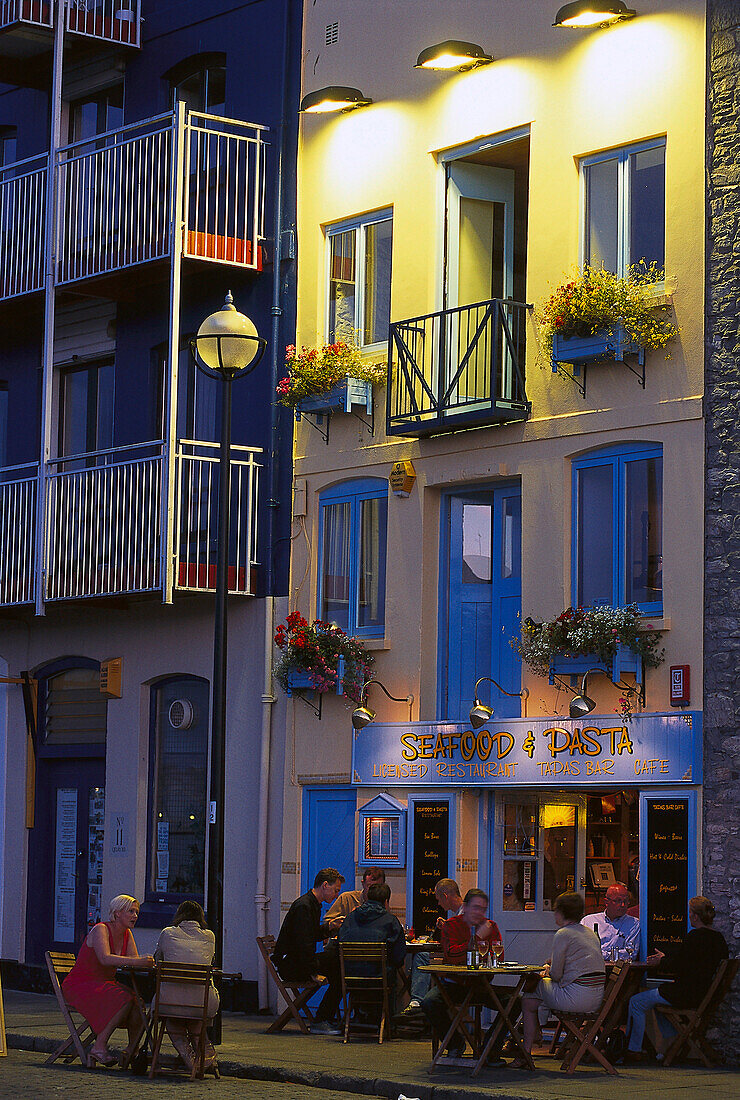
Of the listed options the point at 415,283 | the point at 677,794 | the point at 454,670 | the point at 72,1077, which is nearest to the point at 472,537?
the point at 454,670

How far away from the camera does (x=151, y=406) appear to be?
22031 millimetres

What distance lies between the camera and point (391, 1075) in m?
14.2

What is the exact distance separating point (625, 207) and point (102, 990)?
8.17 meters

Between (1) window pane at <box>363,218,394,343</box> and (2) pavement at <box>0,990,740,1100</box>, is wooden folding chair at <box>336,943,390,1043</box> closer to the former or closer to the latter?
(2) pavement at <box>0,990,740,1100</box>

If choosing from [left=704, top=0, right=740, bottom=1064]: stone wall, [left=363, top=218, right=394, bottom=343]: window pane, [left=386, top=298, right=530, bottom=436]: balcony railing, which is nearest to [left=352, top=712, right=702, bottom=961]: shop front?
[left=704, top=0, right=740, bottom=1064]: stone wall

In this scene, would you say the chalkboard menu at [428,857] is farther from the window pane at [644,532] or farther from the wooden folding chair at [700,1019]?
the wooden folding chair at [700,1019]

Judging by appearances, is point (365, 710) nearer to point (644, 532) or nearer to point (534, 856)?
point (534, 856)

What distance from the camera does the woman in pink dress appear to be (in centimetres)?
1505

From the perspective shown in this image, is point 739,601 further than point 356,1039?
No

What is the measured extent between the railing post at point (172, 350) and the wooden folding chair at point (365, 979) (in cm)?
461

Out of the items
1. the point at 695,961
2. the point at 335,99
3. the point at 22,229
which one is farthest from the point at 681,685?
the point at 22,229

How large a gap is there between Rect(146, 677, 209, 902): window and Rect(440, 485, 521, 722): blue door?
143 inches

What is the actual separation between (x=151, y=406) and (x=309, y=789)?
5188mm

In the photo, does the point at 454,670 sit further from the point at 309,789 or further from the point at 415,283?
the point at 415,283
